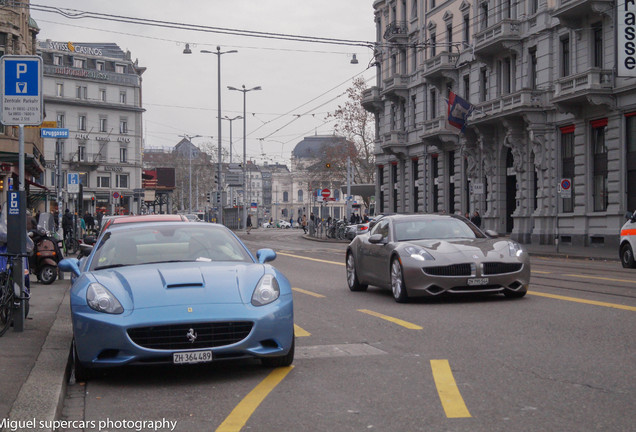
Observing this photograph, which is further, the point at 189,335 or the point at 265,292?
the point at 265,292

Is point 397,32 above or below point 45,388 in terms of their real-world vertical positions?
above

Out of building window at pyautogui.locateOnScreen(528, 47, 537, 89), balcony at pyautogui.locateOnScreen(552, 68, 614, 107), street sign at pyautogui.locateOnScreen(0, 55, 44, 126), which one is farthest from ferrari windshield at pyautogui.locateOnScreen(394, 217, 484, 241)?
building window at pyautogui.locateOnScreen(528, 47, 537, 89)

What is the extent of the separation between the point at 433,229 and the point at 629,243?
10746 millimetres

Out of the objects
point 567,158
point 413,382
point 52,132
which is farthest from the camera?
point 567,158

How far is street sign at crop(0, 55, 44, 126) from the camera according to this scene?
10.0 meters

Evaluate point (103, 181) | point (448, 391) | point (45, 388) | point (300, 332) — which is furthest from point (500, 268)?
point (103, 181)

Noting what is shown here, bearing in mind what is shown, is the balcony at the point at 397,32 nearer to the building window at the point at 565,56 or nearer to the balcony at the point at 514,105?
the balcony at the point at 514,105

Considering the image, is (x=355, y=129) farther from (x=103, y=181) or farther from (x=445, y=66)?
(x=103, y=181)

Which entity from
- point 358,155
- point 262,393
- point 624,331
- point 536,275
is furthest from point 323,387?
point 358,155

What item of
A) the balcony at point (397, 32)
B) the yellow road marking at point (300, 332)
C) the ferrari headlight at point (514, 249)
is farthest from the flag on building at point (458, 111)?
the yellow road marking at point (300, 332)

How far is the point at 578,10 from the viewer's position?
1380 inches

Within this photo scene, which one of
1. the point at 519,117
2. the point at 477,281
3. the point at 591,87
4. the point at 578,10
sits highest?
the point at 578,10

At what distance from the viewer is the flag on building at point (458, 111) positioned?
43500 millimetres

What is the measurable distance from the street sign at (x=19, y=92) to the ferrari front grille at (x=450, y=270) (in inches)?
223
